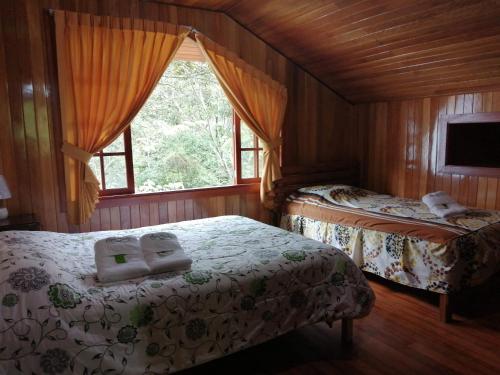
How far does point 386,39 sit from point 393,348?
93.3 inches

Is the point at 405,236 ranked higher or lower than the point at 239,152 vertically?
lower

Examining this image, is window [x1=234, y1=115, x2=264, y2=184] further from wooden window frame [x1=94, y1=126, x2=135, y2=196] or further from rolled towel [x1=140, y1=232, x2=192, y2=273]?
rolled towel [x1=140, y1=232, x2=192, y2=273]

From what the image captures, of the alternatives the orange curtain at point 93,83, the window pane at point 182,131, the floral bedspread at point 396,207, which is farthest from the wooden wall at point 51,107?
the window pane at point 182,131

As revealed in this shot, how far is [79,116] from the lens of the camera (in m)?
3.00

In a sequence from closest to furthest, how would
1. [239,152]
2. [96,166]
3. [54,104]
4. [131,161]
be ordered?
[54,104] < [96,166] < [131,161] < [239,152]

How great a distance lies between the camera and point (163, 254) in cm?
196

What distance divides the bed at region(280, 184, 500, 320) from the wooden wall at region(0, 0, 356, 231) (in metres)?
0.73

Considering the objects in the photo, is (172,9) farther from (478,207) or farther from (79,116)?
(478,207)

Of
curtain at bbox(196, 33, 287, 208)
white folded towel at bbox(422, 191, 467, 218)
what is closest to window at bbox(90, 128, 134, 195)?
curtain at bbox(196, 33, 287, 208)

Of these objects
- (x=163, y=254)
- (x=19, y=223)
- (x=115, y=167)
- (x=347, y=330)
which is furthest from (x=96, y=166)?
(x=347, y=330)

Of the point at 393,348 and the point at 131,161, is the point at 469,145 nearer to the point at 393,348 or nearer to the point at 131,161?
the point at 393,348

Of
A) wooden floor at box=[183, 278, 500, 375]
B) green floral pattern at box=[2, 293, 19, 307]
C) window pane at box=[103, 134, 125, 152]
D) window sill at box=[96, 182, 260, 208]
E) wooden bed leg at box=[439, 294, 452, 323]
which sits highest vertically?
window pane at box=[103, 134, 125, 152]

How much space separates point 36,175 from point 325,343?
2445 millimetres

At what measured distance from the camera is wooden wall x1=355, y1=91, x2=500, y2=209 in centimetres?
345
